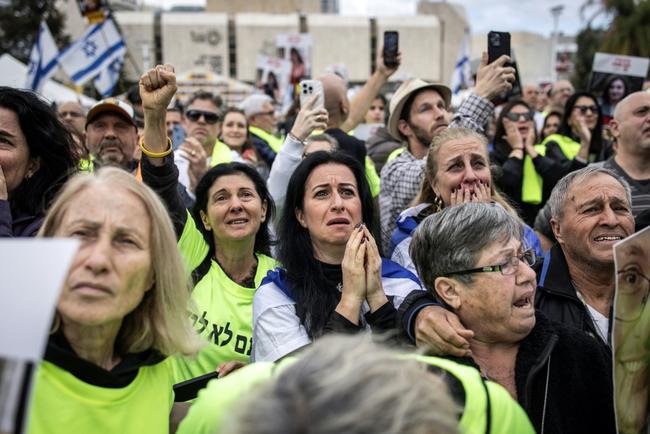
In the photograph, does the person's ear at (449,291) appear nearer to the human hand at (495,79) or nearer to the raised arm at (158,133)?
the raised arm at (158,133)

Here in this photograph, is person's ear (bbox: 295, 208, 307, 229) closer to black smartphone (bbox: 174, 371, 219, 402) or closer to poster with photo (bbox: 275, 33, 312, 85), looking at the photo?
black smartphone (bbox: 174, 371, 219, 402)

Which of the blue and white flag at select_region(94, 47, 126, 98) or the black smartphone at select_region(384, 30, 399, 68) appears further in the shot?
the blue and white flag at select_region(94, 47, 126, 98)

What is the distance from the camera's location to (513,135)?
5223 mm

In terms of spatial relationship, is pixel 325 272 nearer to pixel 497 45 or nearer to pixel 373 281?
pixel 373 281

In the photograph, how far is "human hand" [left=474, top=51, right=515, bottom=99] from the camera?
3.69 metres

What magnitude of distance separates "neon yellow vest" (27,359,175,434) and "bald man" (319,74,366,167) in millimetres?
Answer: 3095

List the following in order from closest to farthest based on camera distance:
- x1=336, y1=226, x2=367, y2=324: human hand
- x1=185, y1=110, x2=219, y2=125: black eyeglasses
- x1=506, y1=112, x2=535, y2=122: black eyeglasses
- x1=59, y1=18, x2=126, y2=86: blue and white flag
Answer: x1=336, y1=226, x2=367, y2=324: human hand → x1=506, y1=112, x2=535, y2=122: black eyeglasses → x1=185, y1=110, x2=219, y2=125: black eyeglasses → x1=59, y1=18, x2=126, y2=86: blue and white flag

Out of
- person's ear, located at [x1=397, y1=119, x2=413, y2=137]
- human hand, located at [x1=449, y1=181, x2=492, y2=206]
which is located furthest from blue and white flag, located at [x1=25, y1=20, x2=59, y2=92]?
human hand, located at [x1=449, y1=181, x2=492, y2=206]

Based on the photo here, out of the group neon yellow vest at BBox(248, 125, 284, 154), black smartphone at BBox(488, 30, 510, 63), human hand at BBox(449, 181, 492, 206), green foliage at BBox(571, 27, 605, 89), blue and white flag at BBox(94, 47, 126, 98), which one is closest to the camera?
human hand at BBox(449, 181, 492, 206)

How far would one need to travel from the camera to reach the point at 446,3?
70.1 m

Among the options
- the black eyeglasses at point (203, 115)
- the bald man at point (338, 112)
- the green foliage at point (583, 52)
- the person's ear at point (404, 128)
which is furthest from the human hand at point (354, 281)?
the green foliage at point (583, 52)

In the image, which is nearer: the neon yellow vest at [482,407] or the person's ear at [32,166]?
the neon yellow vest at [482,407]

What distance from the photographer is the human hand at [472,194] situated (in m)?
3.15

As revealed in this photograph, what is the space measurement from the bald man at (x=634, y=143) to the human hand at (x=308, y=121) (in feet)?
5.62
